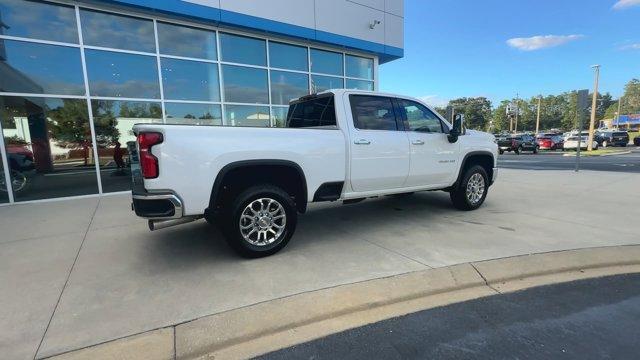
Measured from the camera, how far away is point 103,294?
3287mm

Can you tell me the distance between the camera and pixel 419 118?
548 centimetres

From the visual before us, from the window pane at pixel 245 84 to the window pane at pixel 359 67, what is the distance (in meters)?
3.66

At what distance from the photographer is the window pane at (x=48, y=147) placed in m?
8.01

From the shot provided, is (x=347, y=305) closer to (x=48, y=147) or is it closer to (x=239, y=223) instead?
(x=239, y=223)

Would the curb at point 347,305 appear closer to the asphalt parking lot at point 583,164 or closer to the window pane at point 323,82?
the window pane at point 323,82

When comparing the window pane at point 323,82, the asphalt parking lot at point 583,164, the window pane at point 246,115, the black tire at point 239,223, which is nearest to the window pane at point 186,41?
the window pane at point 246,115

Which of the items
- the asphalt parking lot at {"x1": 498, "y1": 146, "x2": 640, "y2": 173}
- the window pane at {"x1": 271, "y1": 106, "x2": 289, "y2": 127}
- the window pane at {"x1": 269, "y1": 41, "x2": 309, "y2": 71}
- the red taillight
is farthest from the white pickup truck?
the asphalt parking lot at {"x1": 498, "y1": 146, "x2": 640, "y2": 173}

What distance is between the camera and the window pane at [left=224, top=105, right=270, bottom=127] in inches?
425

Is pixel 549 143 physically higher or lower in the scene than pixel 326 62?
lower

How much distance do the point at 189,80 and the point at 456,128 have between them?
307 inches

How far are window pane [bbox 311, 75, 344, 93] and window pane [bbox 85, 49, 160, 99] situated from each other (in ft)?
17.1

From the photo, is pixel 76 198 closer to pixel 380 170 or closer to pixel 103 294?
pixel 103 294

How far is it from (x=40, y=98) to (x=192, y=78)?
3618mm

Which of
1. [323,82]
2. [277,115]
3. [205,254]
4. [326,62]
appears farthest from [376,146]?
[326,62]
